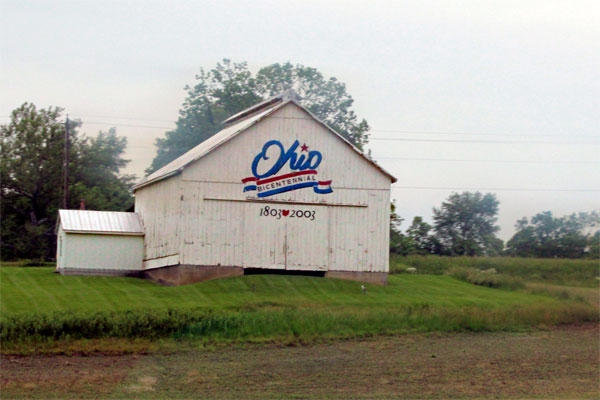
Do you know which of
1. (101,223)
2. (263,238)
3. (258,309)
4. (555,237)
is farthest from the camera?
(555,237)

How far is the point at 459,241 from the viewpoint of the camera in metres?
54.2

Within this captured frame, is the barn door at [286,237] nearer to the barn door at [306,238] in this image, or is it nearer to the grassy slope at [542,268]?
the barn door at [306,238]

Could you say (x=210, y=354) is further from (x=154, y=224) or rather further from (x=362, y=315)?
(x=154, y=224)

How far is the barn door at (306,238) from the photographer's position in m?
31.9

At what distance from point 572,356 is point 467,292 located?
9506mm

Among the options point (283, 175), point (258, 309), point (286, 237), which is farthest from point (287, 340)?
point (283, 175)

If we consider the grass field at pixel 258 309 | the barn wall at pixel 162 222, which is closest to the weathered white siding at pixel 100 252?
the barn wall at pixel 162 222

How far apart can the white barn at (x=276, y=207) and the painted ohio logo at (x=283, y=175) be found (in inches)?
1.5

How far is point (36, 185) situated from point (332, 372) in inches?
1771

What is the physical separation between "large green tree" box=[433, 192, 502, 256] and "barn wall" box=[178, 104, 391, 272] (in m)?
22.9

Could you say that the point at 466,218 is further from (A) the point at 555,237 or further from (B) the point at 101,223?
(B) the point at 101,223

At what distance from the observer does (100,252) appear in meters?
34.1

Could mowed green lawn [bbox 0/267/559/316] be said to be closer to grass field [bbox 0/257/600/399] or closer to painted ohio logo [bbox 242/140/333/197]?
grass field [bbox 0/257/600/399]

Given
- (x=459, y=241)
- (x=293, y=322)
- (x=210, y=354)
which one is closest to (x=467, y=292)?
(x=293, y=322)
